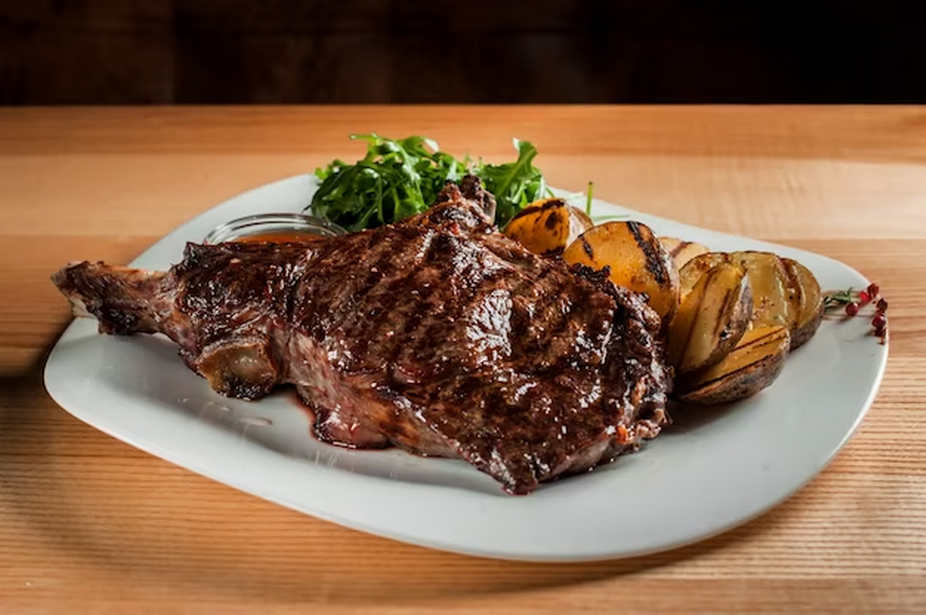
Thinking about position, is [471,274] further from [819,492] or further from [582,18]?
[582,18]

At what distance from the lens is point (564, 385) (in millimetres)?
2229

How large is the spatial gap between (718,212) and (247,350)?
5.64ft

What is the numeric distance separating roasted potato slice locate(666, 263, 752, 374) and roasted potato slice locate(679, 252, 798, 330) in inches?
4.5

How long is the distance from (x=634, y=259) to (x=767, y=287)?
31 centimetres

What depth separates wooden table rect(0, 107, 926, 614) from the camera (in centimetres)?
207

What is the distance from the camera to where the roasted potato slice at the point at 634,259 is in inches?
101

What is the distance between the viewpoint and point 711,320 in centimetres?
242

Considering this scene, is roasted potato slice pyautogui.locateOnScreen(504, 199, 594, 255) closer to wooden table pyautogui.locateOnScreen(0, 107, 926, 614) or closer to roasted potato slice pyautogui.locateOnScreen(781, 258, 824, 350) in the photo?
roasted potato slice pyautogui.locateOnScreen(781, 258, 824, 350)

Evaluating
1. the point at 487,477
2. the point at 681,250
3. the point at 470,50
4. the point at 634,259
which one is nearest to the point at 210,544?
the point at 487,477

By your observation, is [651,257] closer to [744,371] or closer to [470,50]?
[744,371]

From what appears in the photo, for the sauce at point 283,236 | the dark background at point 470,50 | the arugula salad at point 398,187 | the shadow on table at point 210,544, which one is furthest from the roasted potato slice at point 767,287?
the dark background at point 470,50

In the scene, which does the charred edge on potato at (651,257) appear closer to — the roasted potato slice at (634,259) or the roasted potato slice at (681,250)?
the roasted potato slice at (634,259)

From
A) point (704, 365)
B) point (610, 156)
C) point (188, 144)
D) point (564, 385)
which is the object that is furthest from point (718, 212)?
point (188, 144)

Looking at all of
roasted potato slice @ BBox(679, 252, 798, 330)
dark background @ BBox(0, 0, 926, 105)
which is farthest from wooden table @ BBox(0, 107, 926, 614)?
dark background @ BBox(0, 0, 926, 105)
